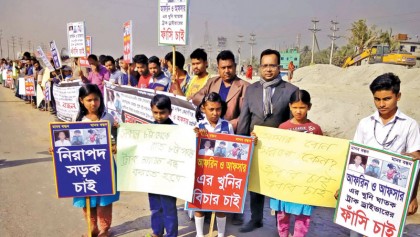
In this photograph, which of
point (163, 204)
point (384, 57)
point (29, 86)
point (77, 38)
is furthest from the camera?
point (384, 57)

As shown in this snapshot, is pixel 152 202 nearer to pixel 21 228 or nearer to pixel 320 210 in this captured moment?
pixel 21 228

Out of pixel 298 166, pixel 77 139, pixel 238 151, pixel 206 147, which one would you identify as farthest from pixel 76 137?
pixel 298 166

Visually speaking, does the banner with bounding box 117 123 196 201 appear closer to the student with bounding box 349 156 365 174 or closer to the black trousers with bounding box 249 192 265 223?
the black trousers with bounding box 249 192 265 223

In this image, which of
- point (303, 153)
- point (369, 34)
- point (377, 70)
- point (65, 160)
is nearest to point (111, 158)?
point (65, 160)

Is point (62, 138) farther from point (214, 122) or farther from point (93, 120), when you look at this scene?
point (214, 122)

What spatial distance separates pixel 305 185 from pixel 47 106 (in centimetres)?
1238

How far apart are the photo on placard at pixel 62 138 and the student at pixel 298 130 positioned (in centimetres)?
213

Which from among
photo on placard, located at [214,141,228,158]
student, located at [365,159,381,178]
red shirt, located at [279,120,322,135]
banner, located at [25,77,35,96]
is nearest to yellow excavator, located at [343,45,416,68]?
banner, located at [25,77,35,96]

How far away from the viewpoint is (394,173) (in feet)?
8.60

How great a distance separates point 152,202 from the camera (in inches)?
138

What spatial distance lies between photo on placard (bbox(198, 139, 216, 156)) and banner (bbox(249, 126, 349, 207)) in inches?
18.2

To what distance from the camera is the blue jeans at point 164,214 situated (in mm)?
3439

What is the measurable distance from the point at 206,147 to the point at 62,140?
4.59 feet

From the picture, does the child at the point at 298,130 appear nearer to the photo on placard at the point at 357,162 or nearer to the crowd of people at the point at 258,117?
the crowd of people at the point at 258,117
